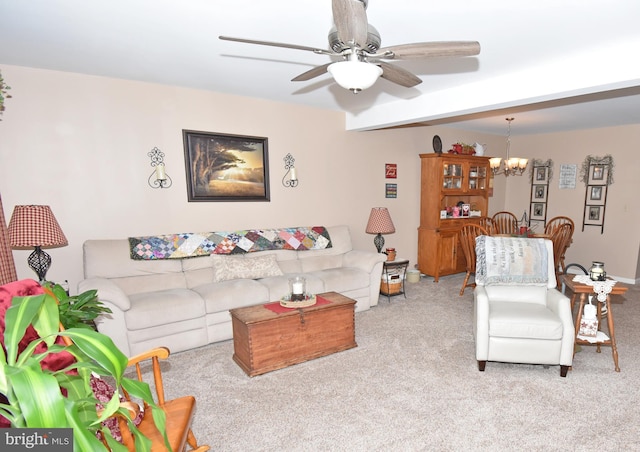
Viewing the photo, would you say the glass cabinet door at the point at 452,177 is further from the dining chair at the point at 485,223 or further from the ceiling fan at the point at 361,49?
the ceiling fan at the point at 361,49

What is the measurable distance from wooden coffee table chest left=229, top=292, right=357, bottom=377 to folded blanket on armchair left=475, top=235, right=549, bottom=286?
1.21 m

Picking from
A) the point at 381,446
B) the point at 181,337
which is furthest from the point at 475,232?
the point at 181,337

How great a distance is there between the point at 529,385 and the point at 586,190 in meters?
4.62

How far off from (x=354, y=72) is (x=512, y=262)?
2235mm

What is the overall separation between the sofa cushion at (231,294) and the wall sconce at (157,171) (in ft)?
3.80

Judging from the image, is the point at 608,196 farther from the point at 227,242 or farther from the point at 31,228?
the point at 31,228

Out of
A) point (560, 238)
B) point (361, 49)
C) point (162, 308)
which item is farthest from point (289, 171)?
point (560, 238)

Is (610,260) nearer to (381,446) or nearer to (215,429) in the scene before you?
(381,446)

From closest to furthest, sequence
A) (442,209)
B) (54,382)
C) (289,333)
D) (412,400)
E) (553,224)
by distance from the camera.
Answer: (54,382)
(412,400)
(289,333)
(442,209)
(553,224)

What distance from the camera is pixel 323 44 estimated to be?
7.95 ft

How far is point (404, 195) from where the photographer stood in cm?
540

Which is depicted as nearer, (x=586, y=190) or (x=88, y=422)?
(x=88, y=422)

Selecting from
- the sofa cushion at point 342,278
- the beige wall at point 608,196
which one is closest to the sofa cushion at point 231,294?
the sofa cushion at point 342,278

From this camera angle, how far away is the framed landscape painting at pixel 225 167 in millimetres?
3727
